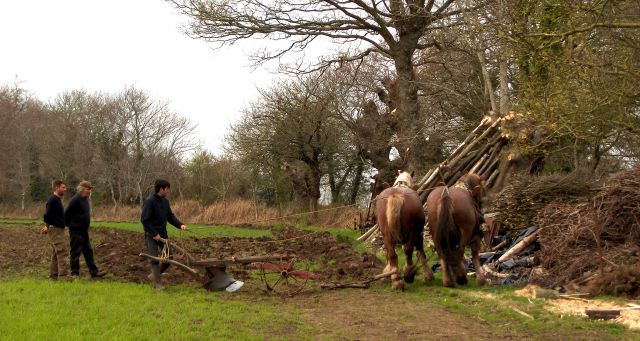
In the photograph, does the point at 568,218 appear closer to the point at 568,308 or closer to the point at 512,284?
the point at 512,284

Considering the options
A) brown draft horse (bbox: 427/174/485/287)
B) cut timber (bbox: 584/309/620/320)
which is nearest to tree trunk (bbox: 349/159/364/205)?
brown draft horse (bbox: 427/174/485/287)

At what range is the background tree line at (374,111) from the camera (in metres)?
12.8

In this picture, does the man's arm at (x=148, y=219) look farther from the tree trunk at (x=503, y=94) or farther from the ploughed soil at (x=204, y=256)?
the tree trunk at (x=503, y=94)

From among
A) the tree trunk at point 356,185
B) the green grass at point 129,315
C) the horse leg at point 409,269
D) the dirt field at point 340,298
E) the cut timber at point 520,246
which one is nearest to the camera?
the green grass at point 129,315

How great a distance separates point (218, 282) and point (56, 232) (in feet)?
11.2

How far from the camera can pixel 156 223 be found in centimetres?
1068

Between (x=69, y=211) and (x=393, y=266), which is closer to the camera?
(x=393, y=266)

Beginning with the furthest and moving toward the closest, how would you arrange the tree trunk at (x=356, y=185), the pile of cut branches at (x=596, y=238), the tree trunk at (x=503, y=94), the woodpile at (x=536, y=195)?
the tree trunk at (x=356, y=185) < the tree trunk at (x=503, y=94) < the woodpile at (x=536, y=195) < the pile of cut branches at (x=596, y=238)

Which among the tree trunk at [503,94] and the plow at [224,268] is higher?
the tree trunk at [503,94]

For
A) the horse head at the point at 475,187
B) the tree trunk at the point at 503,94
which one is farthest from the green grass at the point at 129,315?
the tree trunk at the point at 503,94

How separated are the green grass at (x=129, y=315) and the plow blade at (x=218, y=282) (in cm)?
22

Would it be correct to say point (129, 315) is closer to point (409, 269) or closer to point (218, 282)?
point (218, 282)

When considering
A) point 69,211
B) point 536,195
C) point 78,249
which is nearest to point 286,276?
point 78,249

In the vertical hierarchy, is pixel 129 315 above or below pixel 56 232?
below
